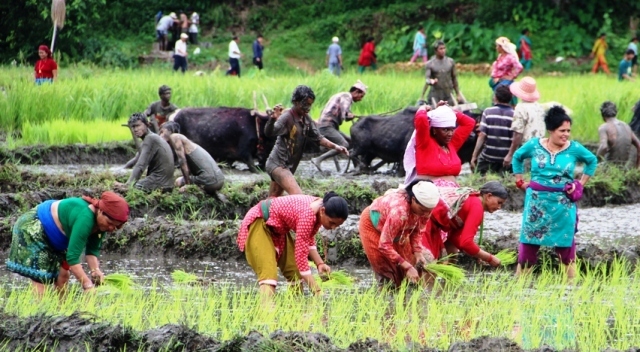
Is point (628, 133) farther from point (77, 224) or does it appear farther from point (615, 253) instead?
point (77, 224)

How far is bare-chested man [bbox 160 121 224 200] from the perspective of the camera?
11.3 metres

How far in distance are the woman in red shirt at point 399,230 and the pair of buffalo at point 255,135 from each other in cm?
630

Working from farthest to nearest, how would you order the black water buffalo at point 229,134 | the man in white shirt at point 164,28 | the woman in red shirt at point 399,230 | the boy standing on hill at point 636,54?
1. the man in white shirt at point 164,28
2. the boy standing on hill at point 636,54
3. the black water buffalo at point 229,134
4. the woman in red shirt at point 399,230

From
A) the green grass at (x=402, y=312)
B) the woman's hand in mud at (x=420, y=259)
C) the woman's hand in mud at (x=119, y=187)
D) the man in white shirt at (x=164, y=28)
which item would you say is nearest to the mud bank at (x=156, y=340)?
the green grass at (x=402, y=312)

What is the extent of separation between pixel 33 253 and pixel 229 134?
7.51m

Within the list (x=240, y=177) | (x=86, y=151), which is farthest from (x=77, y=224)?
(x=86, y=151)

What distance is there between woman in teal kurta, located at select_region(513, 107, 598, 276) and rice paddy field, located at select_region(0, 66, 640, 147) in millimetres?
7979

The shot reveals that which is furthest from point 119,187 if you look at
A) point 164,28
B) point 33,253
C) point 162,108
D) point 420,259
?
point 164,28

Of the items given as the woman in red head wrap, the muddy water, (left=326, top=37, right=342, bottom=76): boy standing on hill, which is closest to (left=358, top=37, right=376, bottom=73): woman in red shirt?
(left=326, top=37, right=342, bottom=76): boy standing on hill

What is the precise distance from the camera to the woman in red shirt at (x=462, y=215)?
8078 mm

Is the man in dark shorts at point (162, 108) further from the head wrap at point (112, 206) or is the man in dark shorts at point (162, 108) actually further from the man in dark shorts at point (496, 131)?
the head wrap at point (112, 206)

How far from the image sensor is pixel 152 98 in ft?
60.3

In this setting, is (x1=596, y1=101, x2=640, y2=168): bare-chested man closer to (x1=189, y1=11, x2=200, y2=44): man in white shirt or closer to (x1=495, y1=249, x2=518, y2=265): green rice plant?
(x1=495, y1=249, x2=518, y2=265): green rice plant

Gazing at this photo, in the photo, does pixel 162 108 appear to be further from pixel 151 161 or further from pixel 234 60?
pixel 234 60
